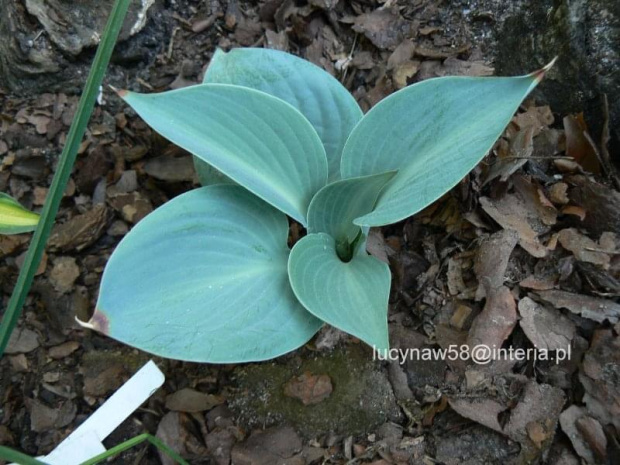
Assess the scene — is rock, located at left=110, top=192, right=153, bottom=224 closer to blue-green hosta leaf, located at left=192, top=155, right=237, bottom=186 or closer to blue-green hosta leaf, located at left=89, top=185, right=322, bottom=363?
blue-green hosta leaf, located at left=192, top=155, right=237, bottom=186

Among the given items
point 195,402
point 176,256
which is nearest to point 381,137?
point 176,256

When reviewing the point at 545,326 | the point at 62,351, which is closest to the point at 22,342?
the point at 62,351

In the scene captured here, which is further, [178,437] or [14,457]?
[178,437]

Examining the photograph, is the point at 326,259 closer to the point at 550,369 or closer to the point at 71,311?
the point at 550,369

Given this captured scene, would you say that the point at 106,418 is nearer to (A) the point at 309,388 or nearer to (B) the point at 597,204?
(A) the point at 309,388

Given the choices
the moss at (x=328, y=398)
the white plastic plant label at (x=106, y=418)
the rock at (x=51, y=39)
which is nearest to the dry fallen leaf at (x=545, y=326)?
the moss at (x=328, y=398)

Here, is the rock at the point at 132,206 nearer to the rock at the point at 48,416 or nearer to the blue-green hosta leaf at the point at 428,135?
the rock at the point at 48,416
